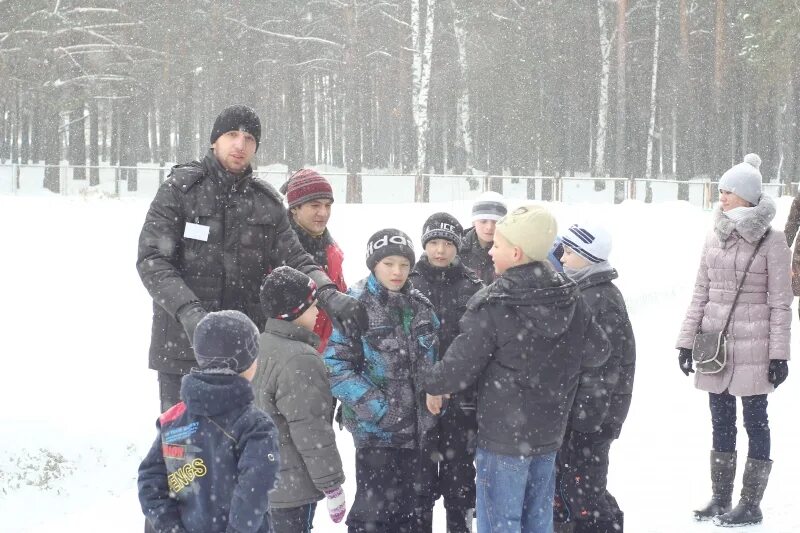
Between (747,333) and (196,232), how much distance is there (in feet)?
11.4

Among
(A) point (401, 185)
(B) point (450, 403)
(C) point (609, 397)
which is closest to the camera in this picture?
(C) point (609, 397)

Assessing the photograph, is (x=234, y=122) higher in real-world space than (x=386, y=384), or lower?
higher

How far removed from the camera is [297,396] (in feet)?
13.0

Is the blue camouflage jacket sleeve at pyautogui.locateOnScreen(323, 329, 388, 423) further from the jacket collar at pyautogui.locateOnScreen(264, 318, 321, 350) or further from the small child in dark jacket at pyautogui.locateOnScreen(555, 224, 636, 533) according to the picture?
the small child in dark jacket at pyautogui.locateOnScreen(555, 224, 636, 533)

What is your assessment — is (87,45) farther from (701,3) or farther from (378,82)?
(701,3)

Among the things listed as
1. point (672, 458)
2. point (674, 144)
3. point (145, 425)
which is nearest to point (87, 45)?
point (145, 425)

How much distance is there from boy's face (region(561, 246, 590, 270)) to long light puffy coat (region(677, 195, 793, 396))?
4.13 feet

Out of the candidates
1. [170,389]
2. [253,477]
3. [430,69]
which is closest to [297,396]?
[170,389]

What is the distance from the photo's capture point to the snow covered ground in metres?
6.49

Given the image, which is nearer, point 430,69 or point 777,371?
point 777,371

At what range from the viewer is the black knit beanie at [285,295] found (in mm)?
4078

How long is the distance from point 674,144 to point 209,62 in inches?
1259

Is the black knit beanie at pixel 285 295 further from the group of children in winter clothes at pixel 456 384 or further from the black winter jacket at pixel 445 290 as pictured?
the black winter jacket at pixel 445 290

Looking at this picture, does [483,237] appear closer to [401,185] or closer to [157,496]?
[157,496]
